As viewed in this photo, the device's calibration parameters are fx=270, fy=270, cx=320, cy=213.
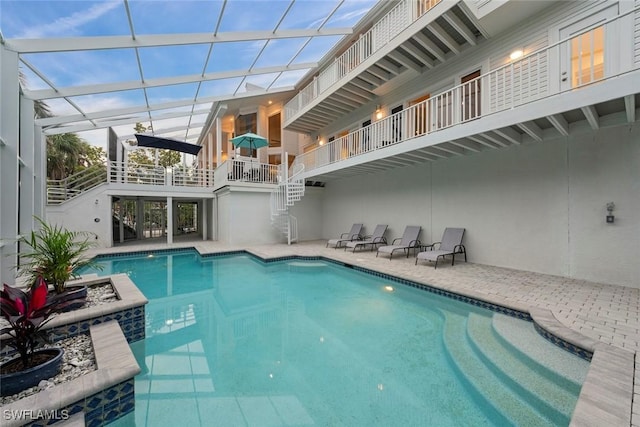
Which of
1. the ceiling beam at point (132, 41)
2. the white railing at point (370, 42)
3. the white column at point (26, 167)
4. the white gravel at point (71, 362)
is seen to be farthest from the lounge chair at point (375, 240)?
the white column at point (26, 167)

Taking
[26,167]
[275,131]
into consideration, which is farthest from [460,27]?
[275,131]

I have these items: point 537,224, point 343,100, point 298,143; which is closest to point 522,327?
point 537,224

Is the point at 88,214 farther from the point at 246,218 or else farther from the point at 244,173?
the point at 244,173

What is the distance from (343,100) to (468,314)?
30.1ft

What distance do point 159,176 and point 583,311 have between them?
1577 centimetres

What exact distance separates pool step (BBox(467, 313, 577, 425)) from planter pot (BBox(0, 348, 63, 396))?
441cm

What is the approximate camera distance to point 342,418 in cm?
245

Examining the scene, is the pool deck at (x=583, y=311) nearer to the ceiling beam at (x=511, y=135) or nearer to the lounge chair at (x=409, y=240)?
the lounge chair at (x=409, y=240)

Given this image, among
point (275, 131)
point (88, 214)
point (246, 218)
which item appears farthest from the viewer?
point (275, 131)

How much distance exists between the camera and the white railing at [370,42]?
7.50m

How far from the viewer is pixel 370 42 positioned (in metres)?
9.41

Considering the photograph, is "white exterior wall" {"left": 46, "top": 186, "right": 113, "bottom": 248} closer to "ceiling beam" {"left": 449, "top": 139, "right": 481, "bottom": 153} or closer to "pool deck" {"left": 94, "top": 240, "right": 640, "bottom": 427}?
"pool deck" {"left": 94, "top": 240, "right": 640, "bottom": 427}

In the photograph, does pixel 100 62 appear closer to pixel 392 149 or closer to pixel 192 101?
pixel 192 101

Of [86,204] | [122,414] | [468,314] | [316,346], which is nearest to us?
[122,414]
